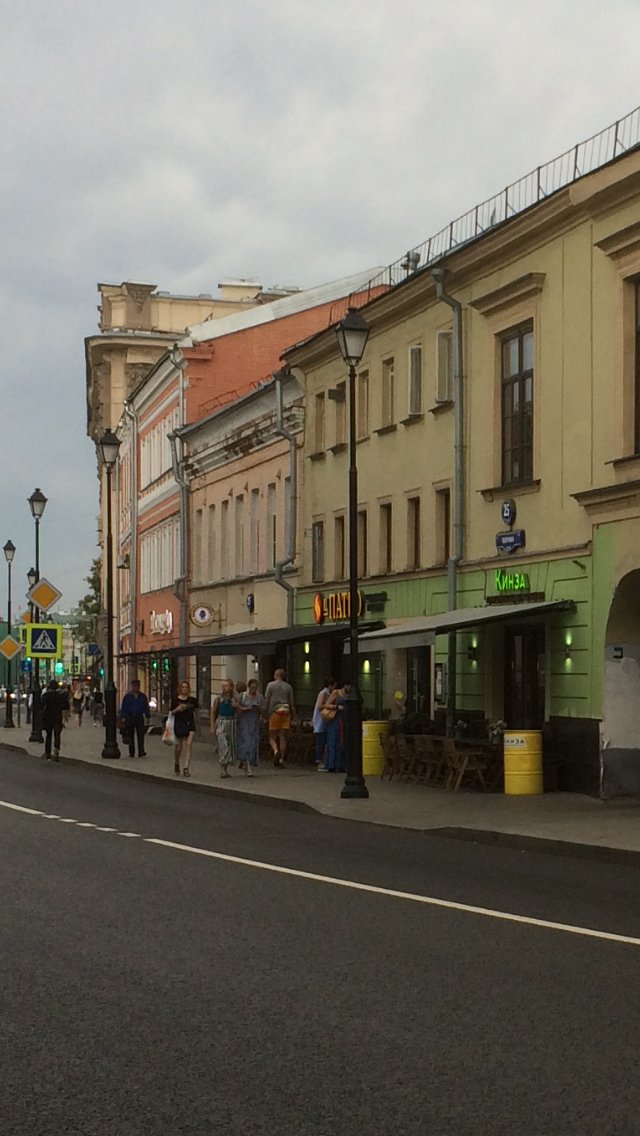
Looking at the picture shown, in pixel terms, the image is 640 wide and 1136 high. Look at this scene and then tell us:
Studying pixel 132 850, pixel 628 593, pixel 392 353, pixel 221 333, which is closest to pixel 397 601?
pixel 392 353

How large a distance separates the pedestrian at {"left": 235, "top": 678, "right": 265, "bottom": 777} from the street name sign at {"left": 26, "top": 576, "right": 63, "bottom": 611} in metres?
15.1

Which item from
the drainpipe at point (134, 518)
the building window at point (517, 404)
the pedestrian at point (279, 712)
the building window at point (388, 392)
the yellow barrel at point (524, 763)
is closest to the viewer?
the yellow barrel at point (524, 763)

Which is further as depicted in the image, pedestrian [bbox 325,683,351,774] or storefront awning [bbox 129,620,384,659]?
storefront awning [bbox 129,620,384,659]

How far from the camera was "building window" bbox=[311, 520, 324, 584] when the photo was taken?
1457 inches

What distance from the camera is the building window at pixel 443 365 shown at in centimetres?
2919

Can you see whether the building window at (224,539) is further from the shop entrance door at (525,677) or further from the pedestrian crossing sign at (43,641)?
the shop entrance door at (525,677)

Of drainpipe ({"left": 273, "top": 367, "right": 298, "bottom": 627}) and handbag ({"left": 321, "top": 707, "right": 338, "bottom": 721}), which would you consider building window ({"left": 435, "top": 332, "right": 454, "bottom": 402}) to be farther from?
drainpipe ({"left": 273, "top": 367, "right": 298, "bottom": 627})

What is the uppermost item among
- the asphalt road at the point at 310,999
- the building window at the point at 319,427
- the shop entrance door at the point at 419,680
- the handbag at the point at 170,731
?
the building window at the point at 319,427

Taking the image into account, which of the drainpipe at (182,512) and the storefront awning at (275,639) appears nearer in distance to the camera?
the storefront awning at (275,639)

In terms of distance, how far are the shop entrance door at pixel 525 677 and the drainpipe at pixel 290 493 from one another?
464 inches

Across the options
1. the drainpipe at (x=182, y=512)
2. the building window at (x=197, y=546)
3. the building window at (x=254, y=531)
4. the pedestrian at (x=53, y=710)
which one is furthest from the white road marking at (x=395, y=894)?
the drainpipe at (x=182, y=512)

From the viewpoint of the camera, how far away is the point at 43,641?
4409cm

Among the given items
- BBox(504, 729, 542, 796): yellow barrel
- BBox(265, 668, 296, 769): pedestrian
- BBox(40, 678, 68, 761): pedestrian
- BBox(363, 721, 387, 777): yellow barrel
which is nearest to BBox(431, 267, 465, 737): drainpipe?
BBox(363, 721, 387, 777): yellow barrel

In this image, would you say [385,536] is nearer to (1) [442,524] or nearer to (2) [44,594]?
(1) [442,524]
